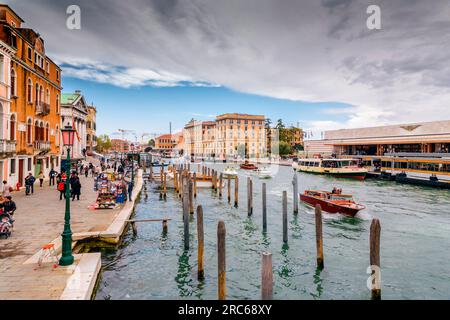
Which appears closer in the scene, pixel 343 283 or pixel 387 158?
pixel 343 283

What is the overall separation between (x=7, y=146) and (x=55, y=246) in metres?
13.0

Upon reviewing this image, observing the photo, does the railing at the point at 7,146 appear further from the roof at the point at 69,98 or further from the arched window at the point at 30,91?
the roof at the point at 69,98

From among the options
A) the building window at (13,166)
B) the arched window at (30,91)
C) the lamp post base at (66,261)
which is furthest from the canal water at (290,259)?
the arched window at (30,91)

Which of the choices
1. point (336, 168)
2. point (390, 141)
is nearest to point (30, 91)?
point (336, 168)

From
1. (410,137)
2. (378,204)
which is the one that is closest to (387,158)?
(410,137)

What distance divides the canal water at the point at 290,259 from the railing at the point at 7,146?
8.73 m

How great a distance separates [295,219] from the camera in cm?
Result: 1952

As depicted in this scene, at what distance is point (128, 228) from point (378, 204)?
2002cm

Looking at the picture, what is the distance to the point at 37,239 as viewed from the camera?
10398 millimetres

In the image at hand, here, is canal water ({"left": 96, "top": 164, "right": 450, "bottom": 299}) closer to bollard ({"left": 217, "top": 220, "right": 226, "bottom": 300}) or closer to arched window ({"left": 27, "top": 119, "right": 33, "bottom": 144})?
bollard ({"left": 217, "top": 220, "right": 226, "bottom": 300})

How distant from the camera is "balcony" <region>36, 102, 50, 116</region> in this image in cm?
2458

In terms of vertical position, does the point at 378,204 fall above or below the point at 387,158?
below

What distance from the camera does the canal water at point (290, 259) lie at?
967 centimetres

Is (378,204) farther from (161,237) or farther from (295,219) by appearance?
(161,237)
